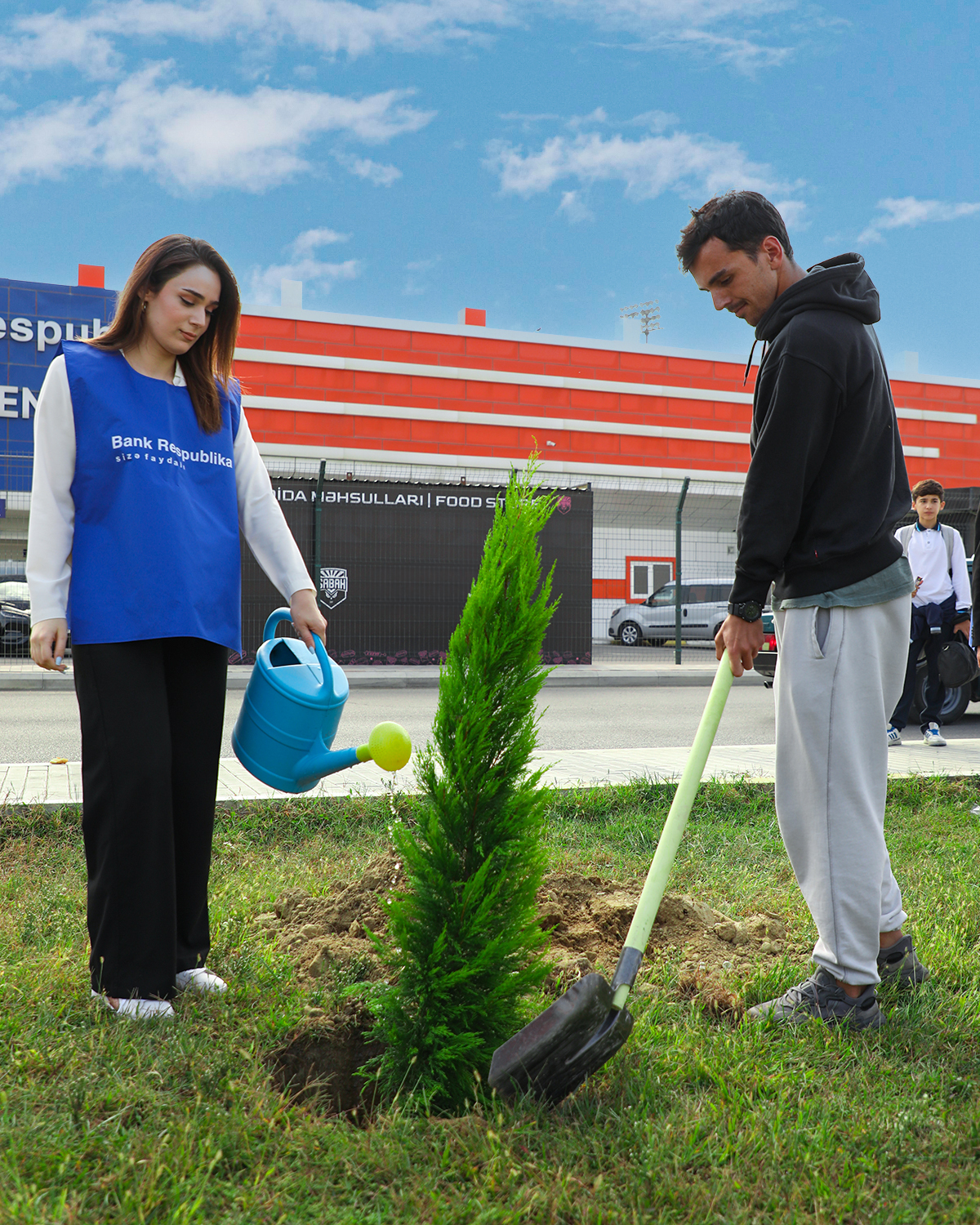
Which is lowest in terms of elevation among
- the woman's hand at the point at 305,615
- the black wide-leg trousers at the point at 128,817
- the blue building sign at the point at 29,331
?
the black wide-leg trousers at the point at 128,817

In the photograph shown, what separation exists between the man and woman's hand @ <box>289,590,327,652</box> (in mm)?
1085

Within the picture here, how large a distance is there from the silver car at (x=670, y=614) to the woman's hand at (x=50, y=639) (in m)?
17.3

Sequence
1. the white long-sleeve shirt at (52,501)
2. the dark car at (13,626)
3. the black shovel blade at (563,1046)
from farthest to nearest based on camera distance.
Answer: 1. the dark car at (13,626)
2. the white long-sleeve shirt at (52,501)
3. the black shovel blade at (563,1046)

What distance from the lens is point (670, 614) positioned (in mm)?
21000

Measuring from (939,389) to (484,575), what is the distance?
31.8 metres

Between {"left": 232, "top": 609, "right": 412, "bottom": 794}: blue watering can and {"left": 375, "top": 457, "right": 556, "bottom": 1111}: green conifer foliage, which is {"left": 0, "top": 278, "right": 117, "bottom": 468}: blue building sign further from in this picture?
{"left": 375, "top": 457, "right": 556, "bottom": 1111}: green conifer foliage

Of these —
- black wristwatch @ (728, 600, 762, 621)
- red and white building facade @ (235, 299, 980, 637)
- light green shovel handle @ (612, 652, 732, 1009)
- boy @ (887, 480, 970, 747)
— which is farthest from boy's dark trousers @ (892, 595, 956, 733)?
red and white building facade @ (235, 299, 980, 637)

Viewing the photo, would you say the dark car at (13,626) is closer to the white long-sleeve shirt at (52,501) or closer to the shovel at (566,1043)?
the white long-sleeve shirt at (52,501)

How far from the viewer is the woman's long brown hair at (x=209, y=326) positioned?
2445 mm

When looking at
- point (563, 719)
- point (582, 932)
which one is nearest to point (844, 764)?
point (582, 932)

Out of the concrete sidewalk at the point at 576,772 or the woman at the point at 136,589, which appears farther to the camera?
Answer: the concrete sidewalk at the point at 576,772

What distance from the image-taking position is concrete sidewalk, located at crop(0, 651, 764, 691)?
40.9 feet

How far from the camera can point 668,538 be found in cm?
1862

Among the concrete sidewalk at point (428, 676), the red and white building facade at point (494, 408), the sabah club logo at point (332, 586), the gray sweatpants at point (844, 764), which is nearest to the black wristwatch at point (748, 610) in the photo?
the gray sweatpants at point (844, 764)
